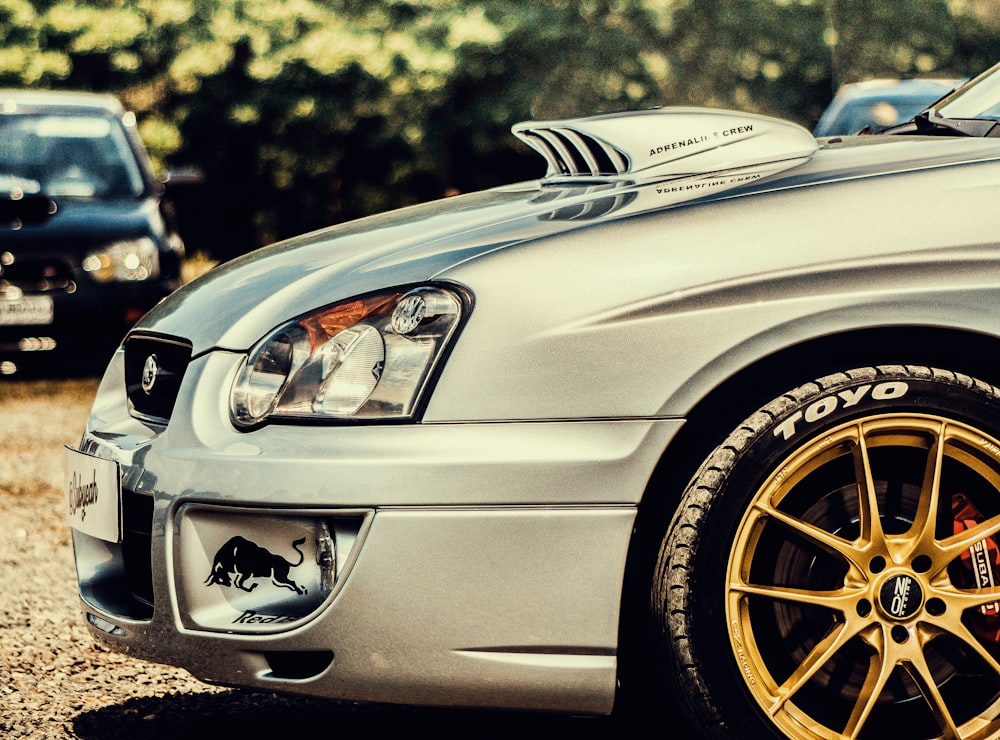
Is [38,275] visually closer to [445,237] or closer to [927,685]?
[445,237]

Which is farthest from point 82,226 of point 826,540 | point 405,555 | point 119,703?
point 826,540

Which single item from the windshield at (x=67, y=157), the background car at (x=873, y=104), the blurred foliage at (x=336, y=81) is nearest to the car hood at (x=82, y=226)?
the windshield at (x=67, y=157)

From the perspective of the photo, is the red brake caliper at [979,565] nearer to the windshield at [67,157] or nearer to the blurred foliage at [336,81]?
the windshield at [67,157]

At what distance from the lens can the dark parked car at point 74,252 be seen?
8.06 m

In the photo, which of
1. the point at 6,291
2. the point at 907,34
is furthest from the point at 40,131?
the point at 907,34

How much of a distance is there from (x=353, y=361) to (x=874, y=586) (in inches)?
38.4

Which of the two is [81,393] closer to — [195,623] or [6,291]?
[6,291]

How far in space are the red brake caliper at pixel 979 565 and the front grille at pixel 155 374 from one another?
4.77ft

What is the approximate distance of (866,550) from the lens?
8.38 ft

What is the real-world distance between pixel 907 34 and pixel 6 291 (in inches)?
703

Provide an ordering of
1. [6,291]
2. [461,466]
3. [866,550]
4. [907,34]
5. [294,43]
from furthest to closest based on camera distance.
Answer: [907,34], [294,43], [6,291], [866,550], [461,466]

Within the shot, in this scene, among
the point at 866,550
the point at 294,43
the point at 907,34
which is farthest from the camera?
the point at 907,34

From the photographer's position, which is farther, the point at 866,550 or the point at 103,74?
the point at 103,74

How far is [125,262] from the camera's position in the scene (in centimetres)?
821
